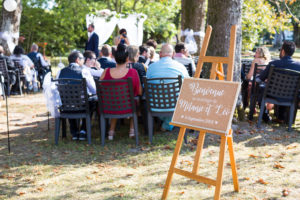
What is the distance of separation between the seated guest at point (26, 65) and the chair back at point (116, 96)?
6128 millimetres

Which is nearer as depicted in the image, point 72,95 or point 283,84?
point 72,95

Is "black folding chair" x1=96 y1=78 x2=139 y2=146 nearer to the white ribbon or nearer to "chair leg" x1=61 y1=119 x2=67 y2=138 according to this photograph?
"chair leg" x1=61 y1=119 x2=67 y2=138

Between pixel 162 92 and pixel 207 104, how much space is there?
2077mm

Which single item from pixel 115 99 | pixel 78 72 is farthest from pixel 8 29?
pixel 115 99

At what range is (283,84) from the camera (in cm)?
621

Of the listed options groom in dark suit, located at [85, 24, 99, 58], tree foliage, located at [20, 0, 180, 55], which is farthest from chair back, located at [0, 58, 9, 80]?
tree foliage, located at [20, 0, 180, 55]

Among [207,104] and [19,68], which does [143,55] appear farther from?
[19,68]

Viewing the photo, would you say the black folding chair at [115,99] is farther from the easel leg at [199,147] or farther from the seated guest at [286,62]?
the seated guest at [286,62]

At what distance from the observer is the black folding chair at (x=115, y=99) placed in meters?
5.43

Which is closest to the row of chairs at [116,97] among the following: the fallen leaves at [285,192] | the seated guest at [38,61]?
the fallen leaves at [285,192]

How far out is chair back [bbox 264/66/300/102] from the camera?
613 centimetres

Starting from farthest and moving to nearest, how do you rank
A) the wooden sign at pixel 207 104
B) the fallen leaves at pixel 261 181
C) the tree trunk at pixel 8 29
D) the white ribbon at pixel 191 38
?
the tree trunk at pixel 8 29, the white ribbon at pixel 191 38, the fallen leaves at pixel 261 181, the wooden sign at pixel 207 104

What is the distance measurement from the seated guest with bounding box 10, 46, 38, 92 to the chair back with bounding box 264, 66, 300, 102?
729cm

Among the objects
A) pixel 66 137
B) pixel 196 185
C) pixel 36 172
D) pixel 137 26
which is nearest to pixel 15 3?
pixel 137 26
